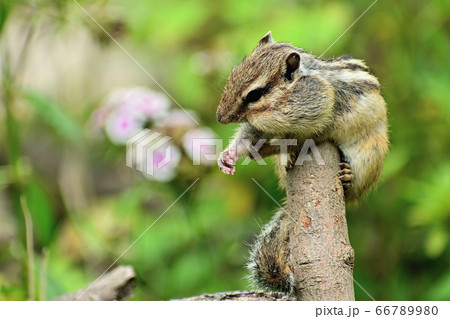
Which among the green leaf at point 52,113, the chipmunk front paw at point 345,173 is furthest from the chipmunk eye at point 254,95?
the green leaf at point 52,113

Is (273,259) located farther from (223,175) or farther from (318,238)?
(223,175)

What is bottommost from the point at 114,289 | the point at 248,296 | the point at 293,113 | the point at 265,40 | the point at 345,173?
the point at 248,296

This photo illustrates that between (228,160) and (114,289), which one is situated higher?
(228,160)

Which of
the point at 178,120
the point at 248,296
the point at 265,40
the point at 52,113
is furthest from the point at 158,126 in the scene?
the point at 248,296

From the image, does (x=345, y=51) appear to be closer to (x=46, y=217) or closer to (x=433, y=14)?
(x=433, y=14)

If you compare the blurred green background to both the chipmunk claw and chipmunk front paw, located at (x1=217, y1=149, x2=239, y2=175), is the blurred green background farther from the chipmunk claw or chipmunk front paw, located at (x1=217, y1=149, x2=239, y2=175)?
the chipmunk claw

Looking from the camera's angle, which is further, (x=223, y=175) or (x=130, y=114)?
(x=223, y=175)

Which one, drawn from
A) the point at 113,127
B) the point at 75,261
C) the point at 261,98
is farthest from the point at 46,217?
the point at 75,261

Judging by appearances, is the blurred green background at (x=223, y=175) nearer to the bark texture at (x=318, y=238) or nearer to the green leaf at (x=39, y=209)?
the green leaf at (x=39, y=209)
